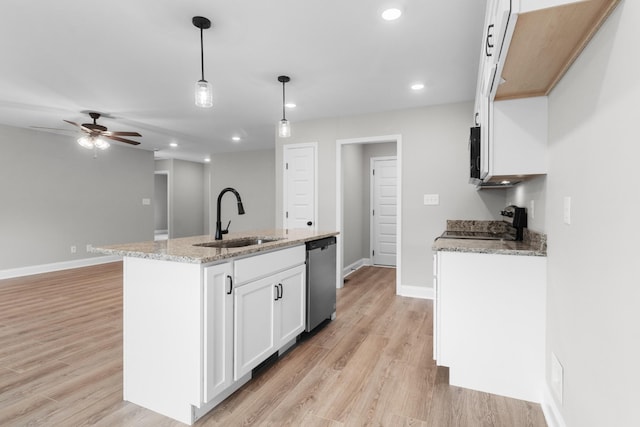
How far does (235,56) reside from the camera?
2877 millimetres

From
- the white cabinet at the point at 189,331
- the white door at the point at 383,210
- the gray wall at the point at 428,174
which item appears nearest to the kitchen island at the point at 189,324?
the white cabinet at the point at 189,331

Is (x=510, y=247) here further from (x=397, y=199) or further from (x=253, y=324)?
(x=397, y=199)

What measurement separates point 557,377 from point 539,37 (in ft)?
5.21


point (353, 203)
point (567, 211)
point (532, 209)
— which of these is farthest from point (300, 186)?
point (567, 211)

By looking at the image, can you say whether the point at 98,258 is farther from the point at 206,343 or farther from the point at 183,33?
the point at 206,343

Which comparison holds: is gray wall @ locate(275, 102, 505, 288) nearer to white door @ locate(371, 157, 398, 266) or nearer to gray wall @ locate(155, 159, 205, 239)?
white door @ locate(371, 157, 398, 266)

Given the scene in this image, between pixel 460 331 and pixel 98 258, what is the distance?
6.78 meters

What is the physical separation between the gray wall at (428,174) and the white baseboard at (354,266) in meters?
1.26

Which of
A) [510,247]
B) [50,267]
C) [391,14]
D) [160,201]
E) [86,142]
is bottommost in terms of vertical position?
[50,267]

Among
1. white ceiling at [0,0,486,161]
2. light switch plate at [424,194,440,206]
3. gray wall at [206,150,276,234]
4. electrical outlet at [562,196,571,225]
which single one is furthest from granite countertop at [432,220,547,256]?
gray wall at [206,150,276,234]

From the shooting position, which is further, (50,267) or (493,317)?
(50,267)

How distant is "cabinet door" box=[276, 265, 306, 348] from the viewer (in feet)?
7.98

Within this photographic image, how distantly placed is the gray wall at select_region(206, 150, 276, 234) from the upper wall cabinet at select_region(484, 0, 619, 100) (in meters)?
6.41

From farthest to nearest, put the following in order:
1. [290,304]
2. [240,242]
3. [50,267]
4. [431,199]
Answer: [50,267]
[431,199]
[240,242]
[290,304]
